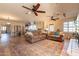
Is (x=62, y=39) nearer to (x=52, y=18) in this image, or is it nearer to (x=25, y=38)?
(x=52, y=18)

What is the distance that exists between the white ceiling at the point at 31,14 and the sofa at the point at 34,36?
0.99 ft

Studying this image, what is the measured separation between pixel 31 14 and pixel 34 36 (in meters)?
0.44

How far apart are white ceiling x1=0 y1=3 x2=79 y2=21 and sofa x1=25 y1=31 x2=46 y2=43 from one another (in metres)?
0.30

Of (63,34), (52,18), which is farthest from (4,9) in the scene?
(63,34)

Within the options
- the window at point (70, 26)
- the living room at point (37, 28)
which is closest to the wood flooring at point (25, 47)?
the living room at point (37, 28)

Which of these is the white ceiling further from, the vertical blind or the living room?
the vertical blind

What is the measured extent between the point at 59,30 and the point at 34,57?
738 mm

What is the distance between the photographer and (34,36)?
2.31m

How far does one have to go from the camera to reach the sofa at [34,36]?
2299mm

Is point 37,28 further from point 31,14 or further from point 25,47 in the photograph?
point 25,47

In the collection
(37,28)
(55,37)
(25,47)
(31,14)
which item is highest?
(31,14)

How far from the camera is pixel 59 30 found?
2.31 meters

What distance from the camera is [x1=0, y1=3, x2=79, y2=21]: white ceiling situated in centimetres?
222

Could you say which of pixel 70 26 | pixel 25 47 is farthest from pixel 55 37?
pixel 25 47
